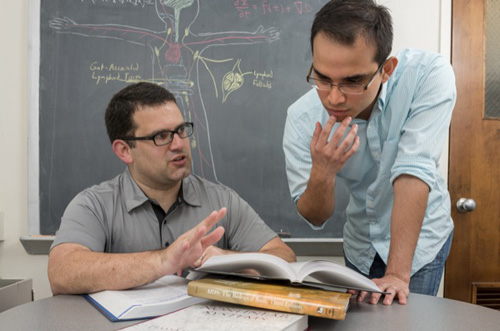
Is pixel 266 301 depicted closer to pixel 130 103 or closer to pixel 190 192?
pixel 190 192

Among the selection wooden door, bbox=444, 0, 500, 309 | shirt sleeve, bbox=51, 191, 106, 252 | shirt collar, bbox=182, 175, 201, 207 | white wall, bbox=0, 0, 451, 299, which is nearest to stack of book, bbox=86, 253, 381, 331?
shirt sleeve, bbox=51, 191, 106, 252

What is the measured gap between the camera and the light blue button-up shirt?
1.32 metres

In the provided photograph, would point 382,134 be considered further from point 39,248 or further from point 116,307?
point 39,248

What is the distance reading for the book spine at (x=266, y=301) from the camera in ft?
2.55

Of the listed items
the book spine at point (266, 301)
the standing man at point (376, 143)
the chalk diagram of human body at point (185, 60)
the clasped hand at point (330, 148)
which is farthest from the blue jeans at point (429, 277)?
the chalk diagram of human body at point (185, 60)

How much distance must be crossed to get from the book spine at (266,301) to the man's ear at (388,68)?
0.76m

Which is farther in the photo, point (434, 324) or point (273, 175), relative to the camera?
point (273, 175)

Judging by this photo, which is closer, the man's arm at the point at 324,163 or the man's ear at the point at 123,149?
the man's arm at the point at 324,163

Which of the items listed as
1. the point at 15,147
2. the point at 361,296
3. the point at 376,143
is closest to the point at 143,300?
the point at 361,296

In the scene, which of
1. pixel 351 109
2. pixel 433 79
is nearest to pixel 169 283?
pixel 351 109

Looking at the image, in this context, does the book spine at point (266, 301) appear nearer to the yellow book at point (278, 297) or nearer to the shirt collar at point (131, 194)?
the yellow book at point (278, 297)

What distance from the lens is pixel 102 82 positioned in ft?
7.37

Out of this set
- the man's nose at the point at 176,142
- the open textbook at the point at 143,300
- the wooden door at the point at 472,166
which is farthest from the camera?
the wooden door at the point at 472,166

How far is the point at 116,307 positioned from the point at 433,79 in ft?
3.47
